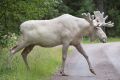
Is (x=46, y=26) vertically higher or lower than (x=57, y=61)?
higher

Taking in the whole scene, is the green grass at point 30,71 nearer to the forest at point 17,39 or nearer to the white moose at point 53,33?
the forest at point 17,39

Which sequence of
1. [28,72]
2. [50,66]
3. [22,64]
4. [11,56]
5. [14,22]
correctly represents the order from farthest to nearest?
[14,22] < [50,66] < [22,64] < [11,56] < [28,72]

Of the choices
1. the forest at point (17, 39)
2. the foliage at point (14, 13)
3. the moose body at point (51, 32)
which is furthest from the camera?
the foliage at point (14, 13)

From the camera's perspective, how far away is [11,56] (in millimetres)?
14148

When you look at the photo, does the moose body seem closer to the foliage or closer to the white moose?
the white moose

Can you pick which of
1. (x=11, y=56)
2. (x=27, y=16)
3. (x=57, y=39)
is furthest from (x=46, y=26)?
(x=27, y=16)

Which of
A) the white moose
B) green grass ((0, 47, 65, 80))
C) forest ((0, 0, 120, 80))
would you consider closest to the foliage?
forest ((0, 0, 120, 80))

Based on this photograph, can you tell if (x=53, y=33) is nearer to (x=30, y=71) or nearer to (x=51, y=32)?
(x=51, y=32)

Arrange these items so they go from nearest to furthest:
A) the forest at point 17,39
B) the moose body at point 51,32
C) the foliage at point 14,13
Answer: the forest at point 17,39 < the moose body at point 51,32 < the foliage at point 14,13

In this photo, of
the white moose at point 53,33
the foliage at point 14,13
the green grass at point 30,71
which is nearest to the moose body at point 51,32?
the white moose at point 53,33

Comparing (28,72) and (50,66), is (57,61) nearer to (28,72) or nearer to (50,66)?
(50,66)

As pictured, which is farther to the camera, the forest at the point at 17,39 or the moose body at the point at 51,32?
the moose body at the point at 51,32

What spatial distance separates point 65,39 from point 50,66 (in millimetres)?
2508

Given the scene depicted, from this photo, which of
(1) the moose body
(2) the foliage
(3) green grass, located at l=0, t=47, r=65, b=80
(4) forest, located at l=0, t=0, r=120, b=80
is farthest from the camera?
(2) the foliage
